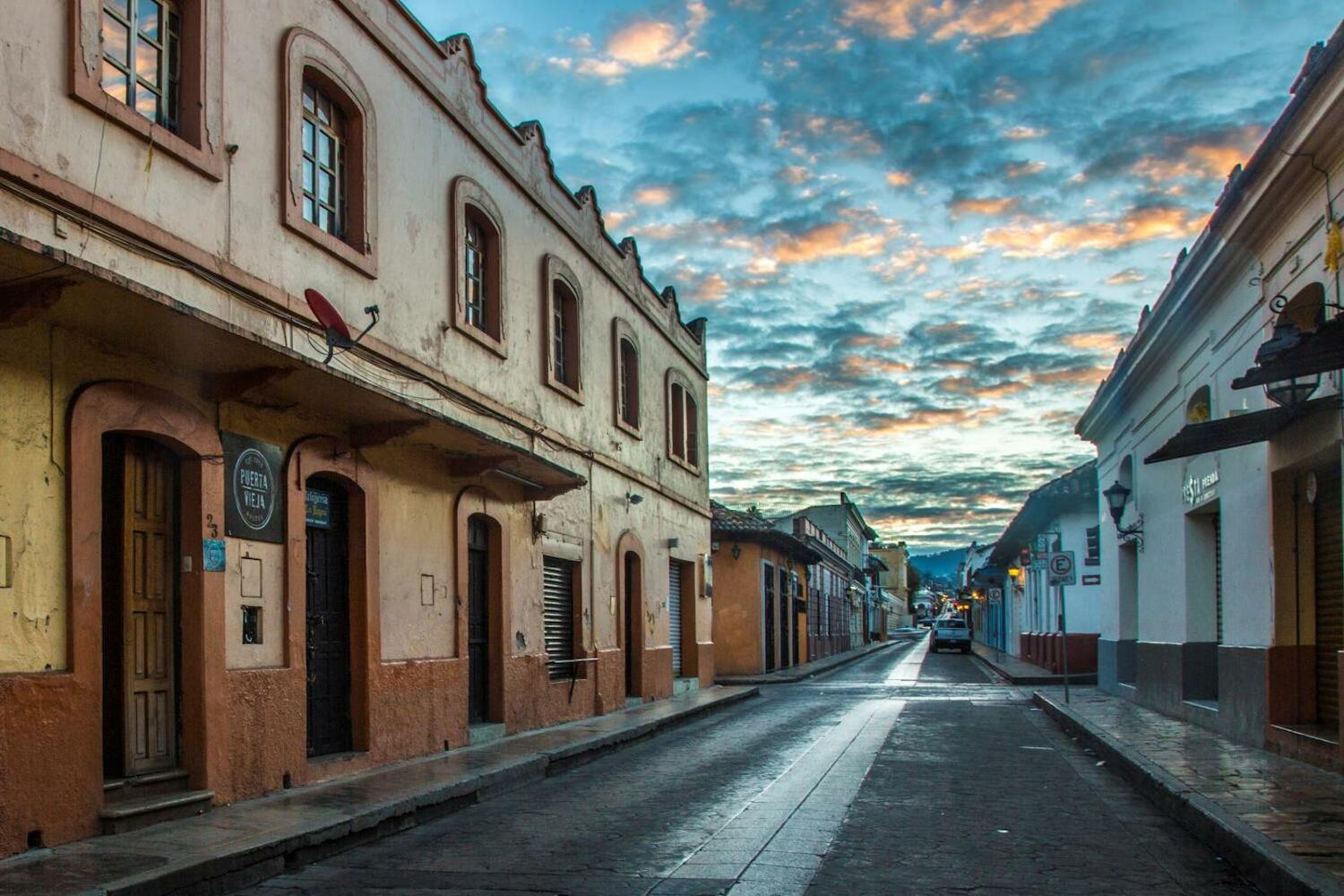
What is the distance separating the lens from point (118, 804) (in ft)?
28.4

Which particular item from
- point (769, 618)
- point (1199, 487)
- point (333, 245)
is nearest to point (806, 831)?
point (333, 245)

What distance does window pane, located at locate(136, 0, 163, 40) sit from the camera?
A: 30.2ft

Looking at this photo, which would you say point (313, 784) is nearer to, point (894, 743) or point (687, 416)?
point (894, 743)

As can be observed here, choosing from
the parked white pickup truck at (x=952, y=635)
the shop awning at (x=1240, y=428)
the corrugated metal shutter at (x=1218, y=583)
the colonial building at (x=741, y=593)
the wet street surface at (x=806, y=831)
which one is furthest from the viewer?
the parked white pickup truck at (x=952, y=635)

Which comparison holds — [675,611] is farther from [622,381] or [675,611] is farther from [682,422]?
[622,381]

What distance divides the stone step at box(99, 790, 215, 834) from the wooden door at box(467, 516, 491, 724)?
19.1ft

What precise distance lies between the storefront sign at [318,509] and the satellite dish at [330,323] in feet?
4.40

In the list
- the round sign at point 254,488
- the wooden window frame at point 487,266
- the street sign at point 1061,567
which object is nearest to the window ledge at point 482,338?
the wooden window frame at point 487,266

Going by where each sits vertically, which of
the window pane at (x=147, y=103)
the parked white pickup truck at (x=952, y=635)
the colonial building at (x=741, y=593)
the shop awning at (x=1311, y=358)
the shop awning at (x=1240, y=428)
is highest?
the window pane at (x=147, y=103)

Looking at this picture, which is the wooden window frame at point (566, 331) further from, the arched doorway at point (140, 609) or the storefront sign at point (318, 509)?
the arched doorway at point (140, 609)

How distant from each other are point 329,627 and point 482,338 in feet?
14.6

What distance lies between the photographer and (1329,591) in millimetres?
12352

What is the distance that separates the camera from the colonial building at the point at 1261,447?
36.2ft

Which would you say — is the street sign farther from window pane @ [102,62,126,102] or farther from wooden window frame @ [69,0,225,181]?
window pane @ [102,62,126,102]
